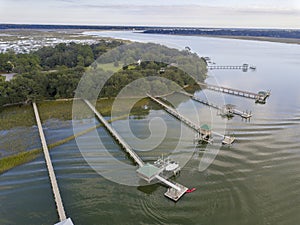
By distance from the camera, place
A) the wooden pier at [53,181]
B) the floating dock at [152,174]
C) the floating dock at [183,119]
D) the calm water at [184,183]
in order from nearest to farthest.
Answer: the wooden pier at [53,181] → the calm water at [184,183] → the floating dock at [152,174] → the floating dock at [183,119]

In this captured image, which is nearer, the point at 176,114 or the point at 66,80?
the point at 176,114

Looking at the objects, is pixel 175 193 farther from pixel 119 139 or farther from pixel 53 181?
pixel 119 139

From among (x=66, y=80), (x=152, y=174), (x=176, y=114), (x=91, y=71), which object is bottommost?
(x=152, y=174)

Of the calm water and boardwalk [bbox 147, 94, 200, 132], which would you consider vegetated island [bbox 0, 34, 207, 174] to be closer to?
boardwalk [bbox 147, 94, 200, 132]

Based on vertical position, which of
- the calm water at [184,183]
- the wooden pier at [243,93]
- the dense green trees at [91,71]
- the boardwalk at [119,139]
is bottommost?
the calm water at [184,183]

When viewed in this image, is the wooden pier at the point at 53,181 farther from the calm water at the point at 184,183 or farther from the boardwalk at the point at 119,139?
the boardwalk at the point at 119,139

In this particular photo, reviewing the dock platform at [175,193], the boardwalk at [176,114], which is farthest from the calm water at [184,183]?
the boardwalk at [176,114]

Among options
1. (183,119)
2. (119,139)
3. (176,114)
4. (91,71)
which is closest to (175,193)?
(119,139)

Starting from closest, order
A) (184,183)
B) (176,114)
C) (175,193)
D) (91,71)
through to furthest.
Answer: (175,193) → (184,183) → (176,114) → (91,71)

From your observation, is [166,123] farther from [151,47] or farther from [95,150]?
[151,47]
